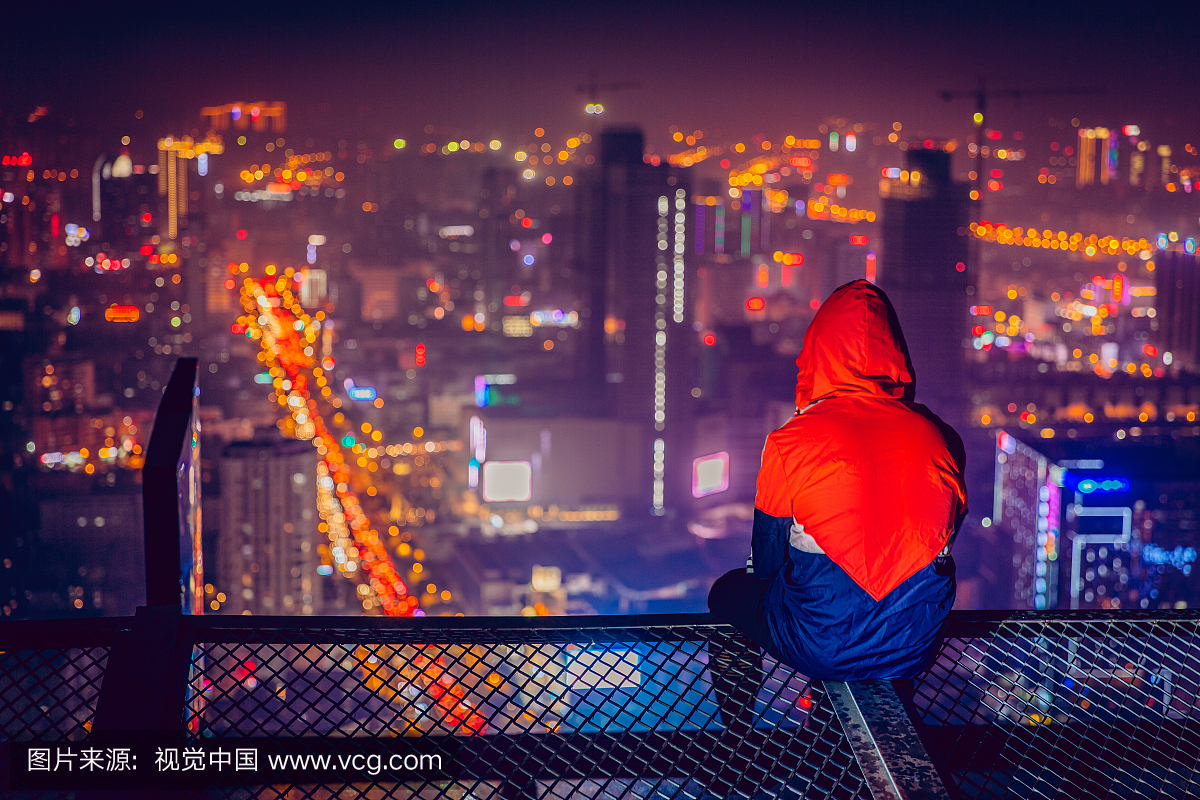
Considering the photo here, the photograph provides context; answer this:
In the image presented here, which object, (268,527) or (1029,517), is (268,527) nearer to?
(268,527)

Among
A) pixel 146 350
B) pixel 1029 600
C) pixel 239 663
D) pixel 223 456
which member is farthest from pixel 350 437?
pixel 239 663

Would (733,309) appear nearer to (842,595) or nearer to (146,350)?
(146,350)

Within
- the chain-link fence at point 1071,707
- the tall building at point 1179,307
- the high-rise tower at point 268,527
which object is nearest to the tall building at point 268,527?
the high-rise tower at point 268,527

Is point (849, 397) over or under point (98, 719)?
over

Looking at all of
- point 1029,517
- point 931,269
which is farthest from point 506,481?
point 1029,517

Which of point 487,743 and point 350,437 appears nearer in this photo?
point 487,743

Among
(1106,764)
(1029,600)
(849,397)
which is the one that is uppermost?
(849,397)
